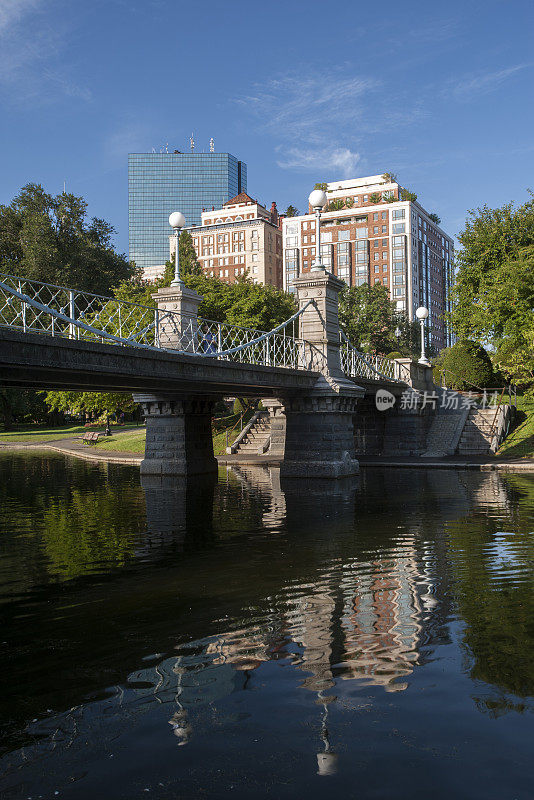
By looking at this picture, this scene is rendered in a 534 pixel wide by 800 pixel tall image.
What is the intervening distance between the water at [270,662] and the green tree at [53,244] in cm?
3598

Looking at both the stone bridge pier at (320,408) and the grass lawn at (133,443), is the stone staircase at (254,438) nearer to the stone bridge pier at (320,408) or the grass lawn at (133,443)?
the grass lawn at (133,443)

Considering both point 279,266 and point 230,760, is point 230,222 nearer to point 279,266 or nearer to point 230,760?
point 279,266

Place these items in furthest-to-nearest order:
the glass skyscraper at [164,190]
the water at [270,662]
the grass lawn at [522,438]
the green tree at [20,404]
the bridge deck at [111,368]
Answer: the glass skyscraper at [164,190], the green tree at [20,404], the grass lawn at [522,438], the bridge deck at [111,368], the water at [270,662]

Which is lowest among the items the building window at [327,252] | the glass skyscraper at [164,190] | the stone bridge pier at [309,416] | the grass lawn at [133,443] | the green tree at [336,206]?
the grass lawn at [133,443]

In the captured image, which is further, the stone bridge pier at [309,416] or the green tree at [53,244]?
the green tree at [53,244]

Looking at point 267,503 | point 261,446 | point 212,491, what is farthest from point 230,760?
point 261,446

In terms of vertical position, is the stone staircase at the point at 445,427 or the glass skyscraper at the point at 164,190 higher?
the glass skyscraper at the point at 164,190

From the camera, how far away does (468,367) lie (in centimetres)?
3856

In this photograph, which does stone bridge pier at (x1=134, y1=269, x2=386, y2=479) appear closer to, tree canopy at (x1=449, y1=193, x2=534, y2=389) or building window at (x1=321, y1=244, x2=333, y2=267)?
tree canopy at (x1=449, y1=193, x2=534, y2=389)

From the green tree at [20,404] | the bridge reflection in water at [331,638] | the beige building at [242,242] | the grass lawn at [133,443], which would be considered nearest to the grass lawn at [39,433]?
the green tree at [20,404]

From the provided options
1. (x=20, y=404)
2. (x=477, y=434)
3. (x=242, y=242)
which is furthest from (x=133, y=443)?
(x=242, y=242)

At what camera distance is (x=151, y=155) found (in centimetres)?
18075

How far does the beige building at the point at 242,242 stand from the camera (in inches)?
4031

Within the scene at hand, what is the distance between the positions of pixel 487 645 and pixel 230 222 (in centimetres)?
10443
